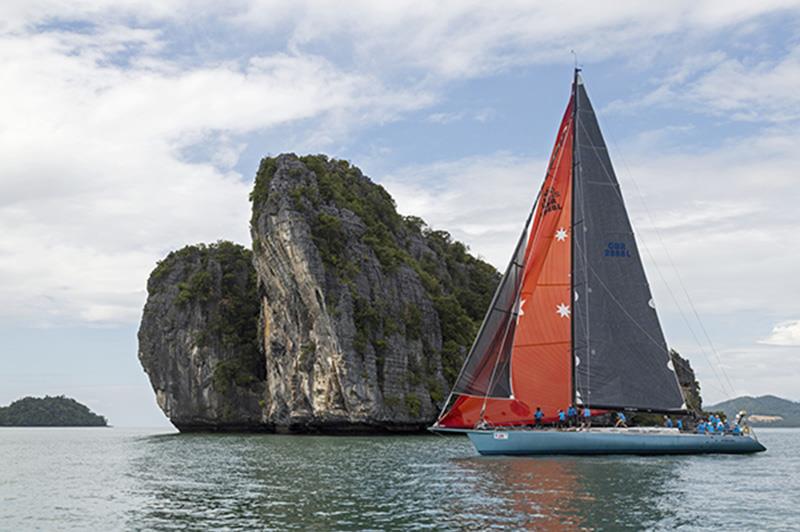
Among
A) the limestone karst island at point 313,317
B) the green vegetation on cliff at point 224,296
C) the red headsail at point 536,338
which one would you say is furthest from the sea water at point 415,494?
the green vegetation on cliff at point 224,296

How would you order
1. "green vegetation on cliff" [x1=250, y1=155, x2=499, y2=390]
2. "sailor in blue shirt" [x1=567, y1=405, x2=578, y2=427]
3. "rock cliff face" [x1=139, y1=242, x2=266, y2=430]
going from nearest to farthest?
1. "sailor in blue shirt" [x1=567, y1=405, x2=578, y2=427]
2. "green vegetation on cliff" [x1=250, y1=155, x2=499, y2=390]
3. "rock cliff face" [x1=139, y1=242, x2=266, y2=430]

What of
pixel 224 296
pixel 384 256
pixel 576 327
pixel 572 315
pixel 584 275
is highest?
pixel 384 256

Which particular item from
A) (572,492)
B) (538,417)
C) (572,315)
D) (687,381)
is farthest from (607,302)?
(687,381)

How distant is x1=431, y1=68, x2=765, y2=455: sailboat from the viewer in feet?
91.5

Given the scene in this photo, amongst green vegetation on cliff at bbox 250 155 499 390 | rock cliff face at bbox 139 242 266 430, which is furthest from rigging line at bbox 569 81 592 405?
rock cliff face at bbox 139 242 266 430

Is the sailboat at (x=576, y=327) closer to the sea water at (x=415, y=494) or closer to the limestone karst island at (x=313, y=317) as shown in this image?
the sea water at (x=415, y=494)

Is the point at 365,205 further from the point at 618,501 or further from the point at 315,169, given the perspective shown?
the point at 618,501

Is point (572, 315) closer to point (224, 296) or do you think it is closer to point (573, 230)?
point (573, 230)

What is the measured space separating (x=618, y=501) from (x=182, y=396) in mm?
59594

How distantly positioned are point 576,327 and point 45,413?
415 feet

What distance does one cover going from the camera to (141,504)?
19.8 meters

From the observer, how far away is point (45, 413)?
136m

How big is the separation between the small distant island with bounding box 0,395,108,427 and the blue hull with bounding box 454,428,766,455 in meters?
124

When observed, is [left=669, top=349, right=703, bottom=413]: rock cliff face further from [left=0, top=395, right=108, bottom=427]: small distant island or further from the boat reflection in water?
[left=0, top=395, right=108, bottom=427]: small distant island
